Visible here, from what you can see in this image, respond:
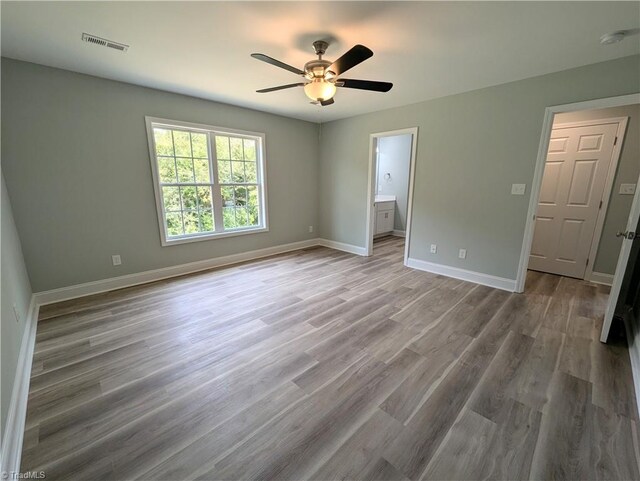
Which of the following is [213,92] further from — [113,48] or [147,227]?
[147,227]

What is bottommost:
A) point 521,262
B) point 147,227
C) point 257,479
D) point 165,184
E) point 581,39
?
point 257,479

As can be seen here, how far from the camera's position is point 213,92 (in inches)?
134

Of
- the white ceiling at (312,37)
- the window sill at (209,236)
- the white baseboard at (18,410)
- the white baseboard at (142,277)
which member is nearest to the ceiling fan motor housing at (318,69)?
the white ceiling at (312,37)

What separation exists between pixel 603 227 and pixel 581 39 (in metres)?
2.53

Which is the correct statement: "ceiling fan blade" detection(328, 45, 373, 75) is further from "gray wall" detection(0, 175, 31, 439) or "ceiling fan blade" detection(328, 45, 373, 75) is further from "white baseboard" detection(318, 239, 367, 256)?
"white baseboard" detection(318, 239, 367, 256)

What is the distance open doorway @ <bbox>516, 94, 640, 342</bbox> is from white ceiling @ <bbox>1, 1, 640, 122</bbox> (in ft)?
3.04

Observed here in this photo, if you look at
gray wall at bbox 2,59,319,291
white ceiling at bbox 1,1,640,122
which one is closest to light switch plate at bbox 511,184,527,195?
white ceiling at bbox 1,1,640,122

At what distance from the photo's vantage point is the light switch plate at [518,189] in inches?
121

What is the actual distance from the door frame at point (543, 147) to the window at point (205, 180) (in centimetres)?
377

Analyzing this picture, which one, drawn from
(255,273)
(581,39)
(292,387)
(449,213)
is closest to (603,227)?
(449,213)

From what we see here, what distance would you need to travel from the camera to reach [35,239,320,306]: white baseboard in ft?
9.58

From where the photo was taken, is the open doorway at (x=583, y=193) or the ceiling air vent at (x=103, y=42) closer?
the ceiling air vent at (x=103, y=42)

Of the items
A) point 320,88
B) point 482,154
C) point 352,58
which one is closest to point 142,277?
point 320,88

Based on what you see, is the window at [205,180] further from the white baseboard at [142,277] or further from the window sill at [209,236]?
the white baseboard at [142,277]
